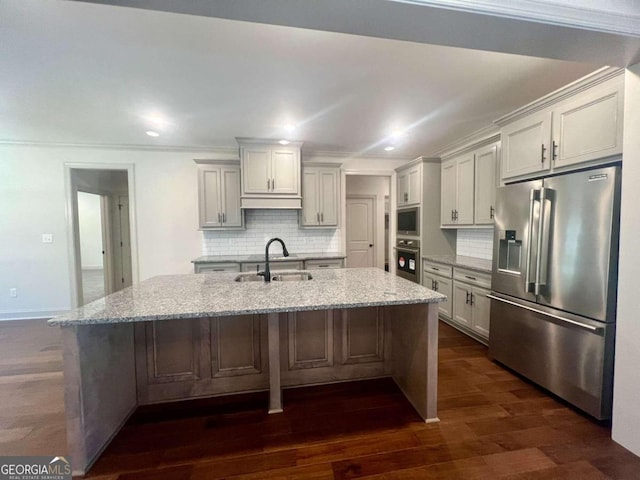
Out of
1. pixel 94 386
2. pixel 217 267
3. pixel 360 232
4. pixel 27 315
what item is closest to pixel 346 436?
pixel 94 386

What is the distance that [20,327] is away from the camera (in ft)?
11.7

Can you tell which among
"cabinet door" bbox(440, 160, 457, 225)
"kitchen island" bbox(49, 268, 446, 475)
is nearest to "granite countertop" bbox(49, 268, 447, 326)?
"kitchen island" bbox(49, 268, 446, 475)

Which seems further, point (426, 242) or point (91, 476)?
point (426, 242)

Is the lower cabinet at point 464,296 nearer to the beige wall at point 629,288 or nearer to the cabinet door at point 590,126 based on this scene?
the beige wall at point 629,288

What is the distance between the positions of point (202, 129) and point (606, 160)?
12.4ft

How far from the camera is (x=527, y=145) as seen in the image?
2248 millimetres

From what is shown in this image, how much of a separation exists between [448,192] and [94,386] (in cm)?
407

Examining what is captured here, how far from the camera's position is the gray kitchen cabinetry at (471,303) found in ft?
9.49

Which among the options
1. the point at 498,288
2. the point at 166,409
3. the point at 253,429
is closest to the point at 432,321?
the point at 498,288

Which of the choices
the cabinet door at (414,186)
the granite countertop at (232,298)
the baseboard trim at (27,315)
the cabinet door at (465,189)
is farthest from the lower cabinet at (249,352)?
the baseboard trim at (27,315)

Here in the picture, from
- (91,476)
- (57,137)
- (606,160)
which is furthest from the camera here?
(57,137)

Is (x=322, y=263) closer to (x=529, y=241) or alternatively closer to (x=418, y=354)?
(x=418, y=354)

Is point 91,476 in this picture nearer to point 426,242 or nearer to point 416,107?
point 416,107

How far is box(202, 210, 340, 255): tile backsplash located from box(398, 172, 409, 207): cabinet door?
1.64 m
